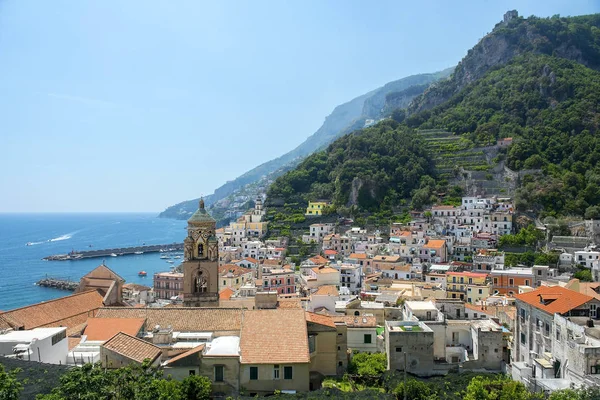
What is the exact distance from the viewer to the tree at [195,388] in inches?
639

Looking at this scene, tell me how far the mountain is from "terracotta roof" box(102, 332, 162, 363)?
206 ft

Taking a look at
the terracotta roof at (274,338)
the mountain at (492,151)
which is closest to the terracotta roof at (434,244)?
the mountain at (492,151)

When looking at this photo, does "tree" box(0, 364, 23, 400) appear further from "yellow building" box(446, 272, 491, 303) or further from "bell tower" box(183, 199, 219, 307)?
"yellow building" box(446, 272, 491, 303)

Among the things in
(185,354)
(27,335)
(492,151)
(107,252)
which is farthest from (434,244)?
(107,252)

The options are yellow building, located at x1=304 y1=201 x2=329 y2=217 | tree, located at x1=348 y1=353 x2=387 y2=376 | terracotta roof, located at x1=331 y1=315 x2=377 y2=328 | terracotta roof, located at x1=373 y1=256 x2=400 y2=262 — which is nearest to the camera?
tree, located at x1=348 y1=353 x2=387 y2=376

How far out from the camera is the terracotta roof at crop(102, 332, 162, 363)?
17391mm

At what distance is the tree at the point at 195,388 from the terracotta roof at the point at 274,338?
2158mm

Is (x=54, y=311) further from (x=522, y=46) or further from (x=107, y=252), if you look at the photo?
(x=522, y=46)

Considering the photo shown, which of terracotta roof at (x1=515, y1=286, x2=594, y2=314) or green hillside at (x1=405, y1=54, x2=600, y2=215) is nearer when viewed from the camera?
terracotta roof at (x1=515, y1=286, x2=594, y2=314)

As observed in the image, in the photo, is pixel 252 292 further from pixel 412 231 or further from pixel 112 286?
pixel 412 231

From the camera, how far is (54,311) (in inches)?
982

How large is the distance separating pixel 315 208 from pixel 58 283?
44568mm

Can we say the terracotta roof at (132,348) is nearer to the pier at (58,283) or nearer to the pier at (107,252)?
the pier at (58,283)

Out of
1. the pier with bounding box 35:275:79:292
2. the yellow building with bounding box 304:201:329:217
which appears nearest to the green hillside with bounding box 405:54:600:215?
the yellow building with bounding box 304:201:329:217
